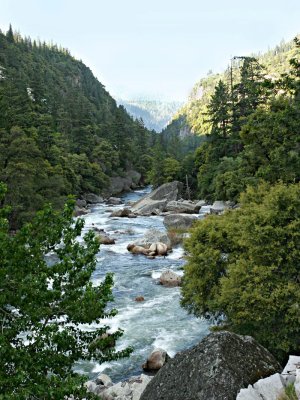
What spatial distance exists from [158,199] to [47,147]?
20.8 metres

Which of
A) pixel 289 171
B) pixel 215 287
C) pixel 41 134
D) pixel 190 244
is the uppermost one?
pixel 41 134

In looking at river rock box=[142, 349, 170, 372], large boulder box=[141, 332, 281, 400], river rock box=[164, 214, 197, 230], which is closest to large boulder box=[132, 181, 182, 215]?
river rock box=[164, 214, 197, 230]

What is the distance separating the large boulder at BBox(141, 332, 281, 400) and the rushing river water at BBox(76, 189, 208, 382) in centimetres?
805

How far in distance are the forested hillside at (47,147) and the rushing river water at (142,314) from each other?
1264 centimetres

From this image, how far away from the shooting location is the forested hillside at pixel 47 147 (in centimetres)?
4572

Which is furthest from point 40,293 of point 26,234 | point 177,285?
point 177,285

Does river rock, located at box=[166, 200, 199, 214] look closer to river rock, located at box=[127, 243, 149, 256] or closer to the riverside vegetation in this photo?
river rock, located at box=[127, 243, 149, 256]

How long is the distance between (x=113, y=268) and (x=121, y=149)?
72.6m

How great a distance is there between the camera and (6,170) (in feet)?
145

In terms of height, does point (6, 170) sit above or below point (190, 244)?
above

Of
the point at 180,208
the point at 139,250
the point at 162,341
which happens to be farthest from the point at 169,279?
the point at 180,208

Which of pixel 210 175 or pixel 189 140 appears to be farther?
pixel 189 140

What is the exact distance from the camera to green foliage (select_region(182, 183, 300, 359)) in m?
16.0

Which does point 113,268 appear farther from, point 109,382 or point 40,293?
point 40,293
